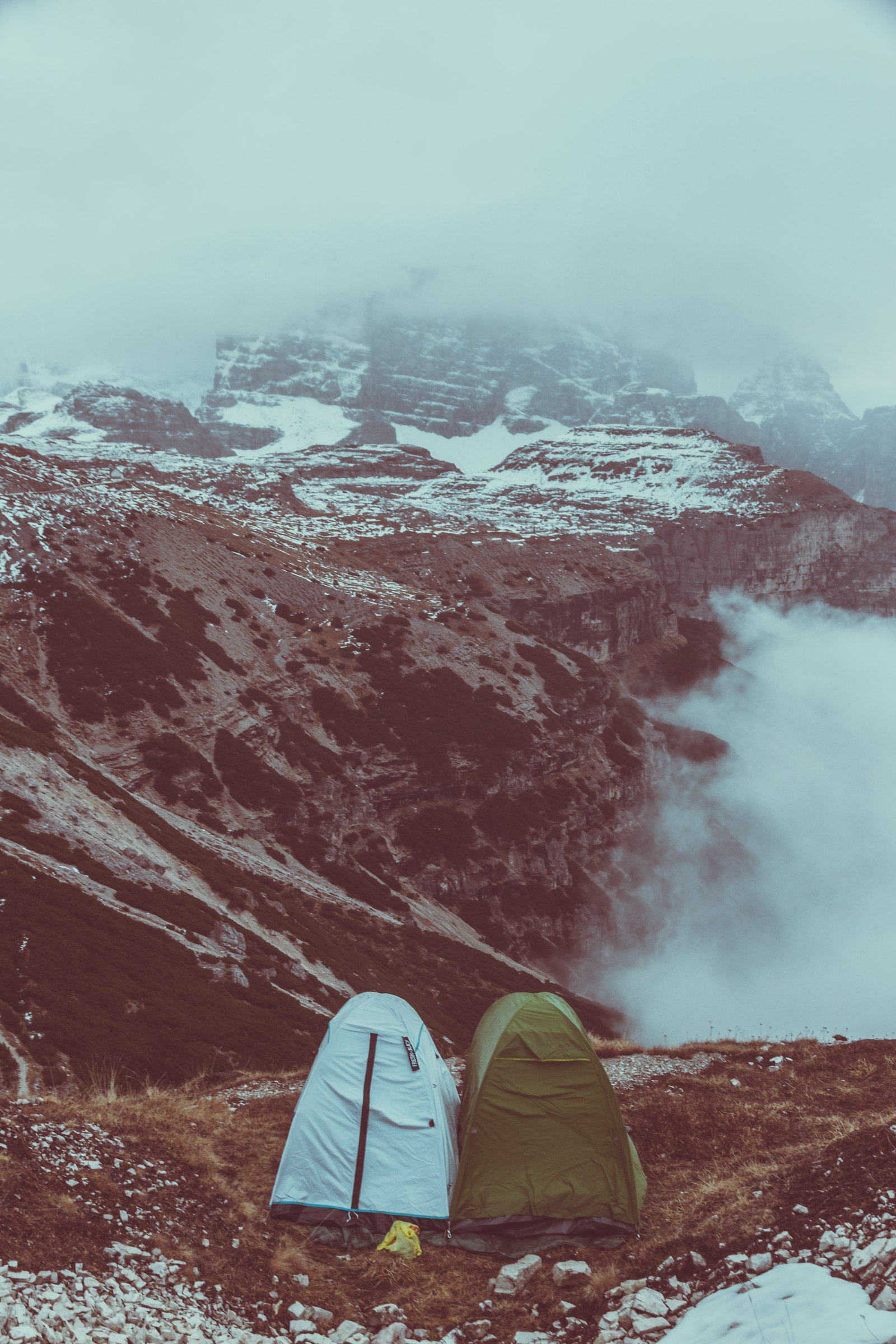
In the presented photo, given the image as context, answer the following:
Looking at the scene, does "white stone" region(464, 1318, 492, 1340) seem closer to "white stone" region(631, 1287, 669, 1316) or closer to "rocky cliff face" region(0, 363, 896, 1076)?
"white stone" region(631, 1287, 669, 1316)

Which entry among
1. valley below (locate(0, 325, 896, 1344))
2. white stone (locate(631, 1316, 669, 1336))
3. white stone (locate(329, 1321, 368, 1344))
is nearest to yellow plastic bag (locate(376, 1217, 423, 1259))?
valley below (locate(0, 325, 896, 1344))

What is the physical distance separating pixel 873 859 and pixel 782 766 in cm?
2514

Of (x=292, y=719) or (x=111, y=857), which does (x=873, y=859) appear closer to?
(x=292, y=719)

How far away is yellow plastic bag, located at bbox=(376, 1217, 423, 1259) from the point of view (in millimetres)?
13953

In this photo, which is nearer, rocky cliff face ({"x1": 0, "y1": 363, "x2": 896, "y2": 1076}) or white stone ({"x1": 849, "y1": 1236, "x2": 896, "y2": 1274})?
white stone ({"x1": 849, "y1": 1236, "x2": 896, "y2": 1274})

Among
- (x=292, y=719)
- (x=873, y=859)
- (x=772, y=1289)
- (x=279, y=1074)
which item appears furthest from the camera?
(x=873, y=859)

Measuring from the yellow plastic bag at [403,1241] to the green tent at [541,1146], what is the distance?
89 cm

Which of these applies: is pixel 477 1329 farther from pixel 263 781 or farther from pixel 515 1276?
pixel 263 781

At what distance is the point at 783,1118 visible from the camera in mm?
19641

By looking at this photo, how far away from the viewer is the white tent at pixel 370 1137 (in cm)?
1479

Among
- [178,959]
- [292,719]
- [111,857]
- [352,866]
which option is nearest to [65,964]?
[178,959]

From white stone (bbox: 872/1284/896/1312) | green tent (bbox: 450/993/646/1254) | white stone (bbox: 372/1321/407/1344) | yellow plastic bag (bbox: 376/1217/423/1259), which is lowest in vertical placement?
yellow plastic bag (bbox: 376/1217/423/1259)

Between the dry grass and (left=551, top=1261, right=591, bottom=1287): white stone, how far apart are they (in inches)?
7.2

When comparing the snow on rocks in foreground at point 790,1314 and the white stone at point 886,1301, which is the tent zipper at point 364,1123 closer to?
the snow on rocks in foreground at point 790,1314
